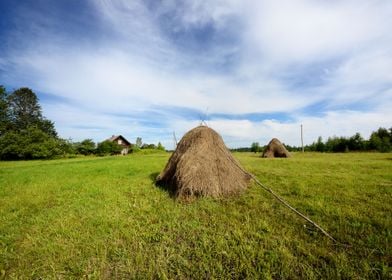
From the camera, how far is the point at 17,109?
44.2 meters

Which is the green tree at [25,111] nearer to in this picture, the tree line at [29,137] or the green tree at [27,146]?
the tree line at [29,137]

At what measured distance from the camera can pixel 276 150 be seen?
21109mm

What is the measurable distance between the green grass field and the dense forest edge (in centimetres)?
3893

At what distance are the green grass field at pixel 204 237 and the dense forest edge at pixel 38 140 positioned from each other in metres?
38.9

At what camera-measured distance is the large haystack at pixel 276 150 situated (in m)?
20.8

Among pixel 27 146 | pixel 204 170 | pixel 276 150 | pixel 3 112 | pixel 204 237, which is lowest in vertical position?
pixel 204 237

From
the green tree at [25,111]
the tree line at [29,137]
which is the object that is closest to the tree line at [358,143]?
the tree line at [29,137]

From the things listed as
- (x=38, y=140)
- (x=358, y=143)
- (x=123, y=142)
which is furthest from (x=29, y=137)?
(x=358, y=143)

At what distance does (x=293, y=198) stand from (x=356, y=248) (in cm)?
236

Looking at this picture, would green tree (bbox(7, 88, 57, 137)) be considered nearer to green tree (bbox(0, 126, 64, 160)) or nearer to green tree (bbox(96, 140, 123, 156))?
green tree (bbox(0, 126, 64, 160))

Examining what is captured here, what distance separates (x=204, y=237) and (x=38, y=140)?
46.1 meters

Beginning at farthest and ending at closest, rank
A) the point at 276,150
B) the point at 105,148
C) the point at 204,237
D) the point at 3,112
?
the point at 105,148 → the point at 3,112 → the point at 276,150 → the point at 204,237

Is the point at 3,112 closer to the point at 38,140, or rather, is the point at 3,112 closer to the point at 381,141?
the point at 38,140

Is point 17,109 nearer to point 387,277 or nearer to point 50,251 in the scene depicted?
point 50,251
